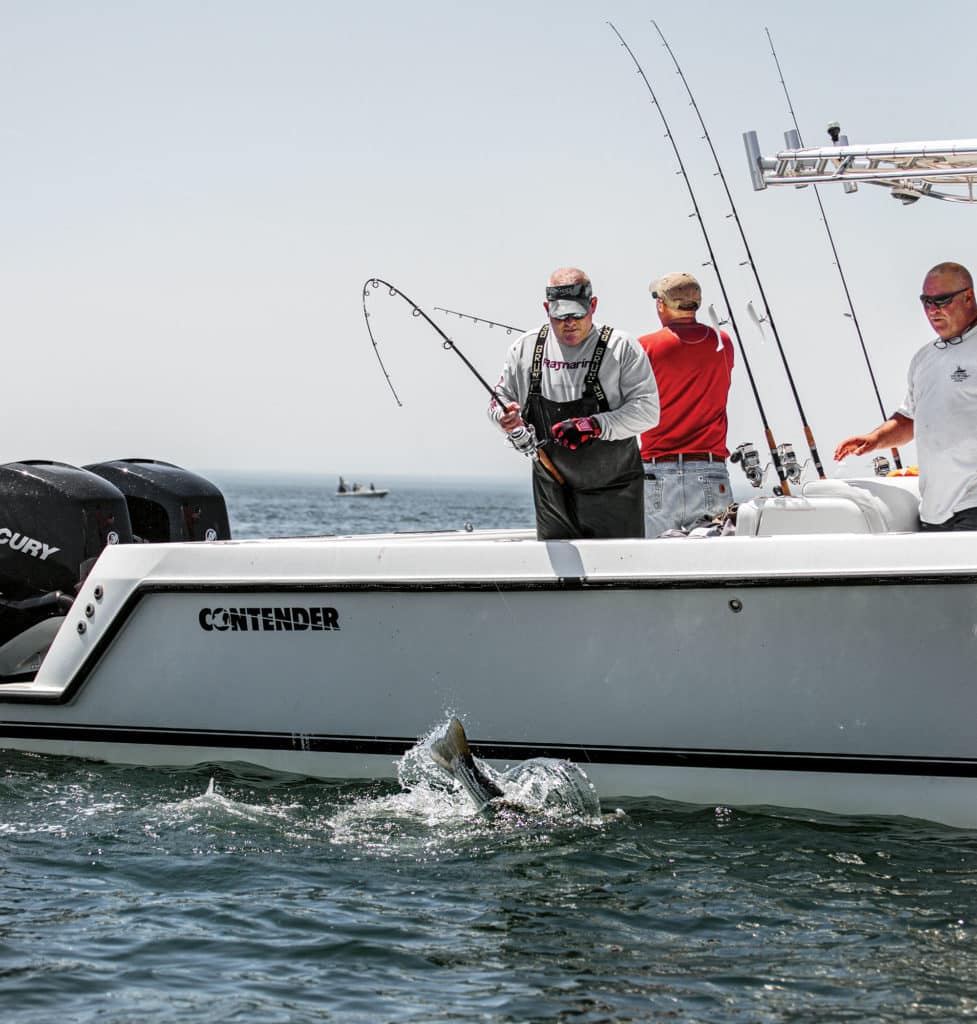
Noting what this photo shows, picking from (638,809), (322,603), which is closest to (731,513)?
(638,809)

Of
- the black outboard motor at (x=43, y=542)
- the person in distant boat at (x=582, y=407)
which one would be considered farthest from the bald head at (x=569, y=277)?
the black outboard motor at (x=43, y=542)

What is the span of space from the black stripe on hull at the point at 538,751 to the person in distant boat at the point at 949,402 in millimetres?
929

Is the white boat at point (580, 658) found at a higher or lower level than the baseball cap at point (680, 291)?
lower

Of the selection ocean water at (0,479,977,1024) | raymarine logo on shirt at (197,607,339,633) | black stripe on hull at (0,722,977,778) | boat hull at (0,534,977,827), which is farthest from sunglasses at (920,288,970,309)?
raymarine logo on shirt at (197,607,339,633)

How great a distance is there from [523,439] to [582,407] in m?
0.31

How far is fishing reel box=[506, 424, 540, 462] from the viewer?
5.51m

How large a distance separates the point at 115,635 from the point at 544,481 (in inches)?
74.8

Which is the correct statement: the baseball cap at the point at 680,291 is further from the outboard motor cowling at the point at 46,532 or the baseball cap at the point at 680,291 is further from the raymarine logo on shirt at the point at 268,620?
the outboard motor cowling at the point at 46,532

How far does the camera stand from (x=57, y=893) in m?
4.62

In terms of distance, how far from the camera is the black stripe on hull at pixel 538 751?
5070mm

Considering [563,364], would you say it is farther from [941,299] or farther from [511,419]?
[941,299]

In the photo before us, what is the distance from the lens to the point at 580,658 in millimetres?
5344

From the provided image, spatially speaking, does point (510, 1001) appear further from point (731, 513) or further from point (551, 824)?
point (731, 513)

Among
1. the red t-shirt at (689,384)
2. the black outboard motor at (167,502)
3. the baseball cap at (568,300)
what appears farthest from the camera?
the black outboard motor at (167,502)
